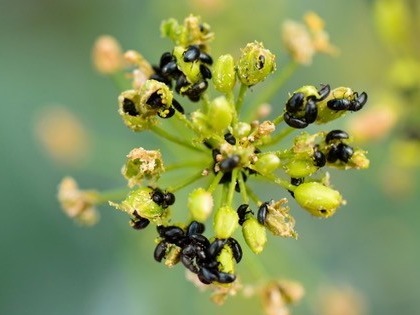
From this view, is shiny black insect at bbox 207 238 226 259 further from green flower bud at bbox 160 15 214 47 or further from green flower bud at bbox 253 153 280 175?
green flower bud at bbox 160 15 214 47

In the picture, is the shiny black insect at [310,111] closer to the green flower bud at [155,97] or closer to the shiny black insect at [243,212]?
the shiny black insect at [243,212]

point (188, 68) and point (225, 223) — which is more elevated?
point (188, 68)

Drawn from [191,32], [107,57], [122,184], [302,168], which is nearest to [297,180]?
[302,168]

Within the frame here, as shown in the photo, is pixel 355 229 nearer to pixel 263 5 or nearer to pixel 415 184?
pixel 415 184

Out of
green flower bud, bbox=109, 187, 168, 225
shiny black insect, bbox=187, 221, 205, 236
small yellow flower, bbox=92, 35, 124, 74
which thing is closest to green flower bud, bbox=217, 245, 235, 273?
shiny black insect, bbox=187, 221, 205, 236

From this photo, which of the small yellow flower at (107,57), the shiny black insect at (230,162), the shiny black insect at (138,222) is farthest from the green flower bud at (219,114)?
the small yellow flower at (107,57)

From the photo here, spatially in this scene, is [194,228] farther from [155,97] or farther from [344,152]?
[344,152]
